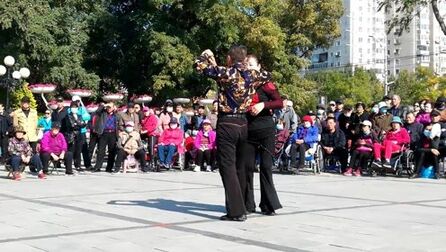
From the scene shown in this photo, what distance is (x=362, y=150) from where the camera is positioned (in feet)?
51.4

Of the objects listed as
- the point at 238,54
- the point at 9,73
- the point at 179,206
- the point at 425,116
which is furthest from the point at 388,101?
the point at 9,73

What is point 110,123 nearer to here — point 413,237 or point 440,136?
point 440,136

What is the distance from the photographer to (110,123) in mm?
16828

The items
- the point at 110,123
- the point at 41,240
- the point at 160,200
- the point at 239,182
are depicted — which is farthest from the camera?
the point at 110,123

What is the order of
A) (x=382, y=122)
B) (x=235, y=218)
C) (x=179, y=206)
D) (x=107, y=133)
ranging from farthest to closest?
1. (x=107, y=133)
2. (x=382, y=122)
3. (x=179, y=206)
4. (x=235, y=218)

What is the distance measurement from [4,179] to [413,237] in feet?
32.2

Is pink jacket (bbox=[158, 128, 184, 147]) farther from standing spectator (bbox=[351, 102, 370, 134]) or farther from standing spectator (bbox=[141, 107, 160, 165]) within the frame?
standing spectator (bbox=[351, 102, 370, 134])

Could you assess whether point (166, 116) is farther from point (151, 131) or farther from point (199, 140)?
point (199, 140)

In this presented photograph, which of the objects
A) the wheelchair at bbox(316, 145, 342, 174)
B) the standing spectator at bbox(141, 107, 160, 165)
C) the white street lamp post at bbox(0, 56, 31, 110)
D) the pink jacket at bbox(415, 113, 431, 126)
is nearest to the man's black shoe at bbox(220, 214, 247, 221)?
the wheelchair at bbox(316, 145, 342, 174)

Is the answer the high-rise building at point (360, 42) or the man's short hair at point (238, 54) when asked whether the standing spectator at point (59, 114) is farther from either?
the high-rise building at point (360, 42)

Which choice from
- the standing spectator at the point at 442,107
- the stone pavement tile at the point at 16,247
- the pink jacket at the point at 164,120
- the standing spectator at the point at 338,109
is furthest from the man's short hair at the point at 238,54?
the standing spectator at the point at 338,109

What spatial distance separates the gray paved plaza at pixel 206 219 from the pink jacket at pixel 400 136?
244cm

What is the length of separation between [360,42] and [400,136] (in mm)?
127884

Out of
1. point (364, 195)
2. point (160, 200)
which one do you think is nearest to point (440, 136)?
point (364, 195)
